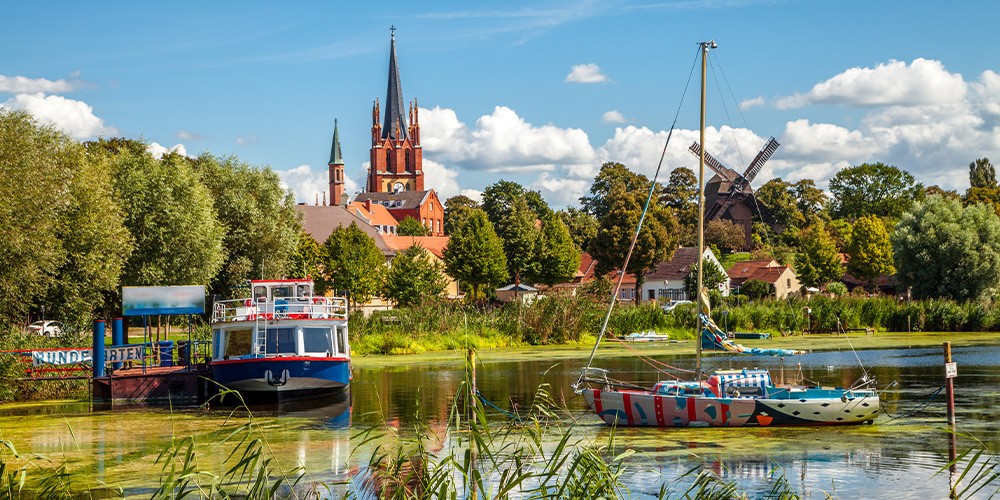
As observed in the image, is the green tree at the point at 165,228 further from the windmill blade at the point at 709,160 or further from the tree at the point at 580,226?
the tree at the point at 580,226

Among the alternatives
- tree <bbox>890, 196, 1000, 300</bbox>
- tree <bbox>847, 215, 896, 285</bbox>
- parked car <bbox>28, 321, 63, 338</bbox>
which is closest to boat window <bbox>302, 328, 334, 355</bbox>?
parked car <bbox>28, 321, 63, 338</bbox>

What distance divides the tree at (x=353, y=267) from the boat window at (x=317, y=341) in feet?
167

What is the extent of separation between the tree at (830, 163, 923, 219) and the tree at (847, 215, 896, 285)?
1311 inches

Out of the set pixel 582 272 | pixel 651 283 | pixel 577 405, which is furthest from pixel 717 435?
pixel 582 272

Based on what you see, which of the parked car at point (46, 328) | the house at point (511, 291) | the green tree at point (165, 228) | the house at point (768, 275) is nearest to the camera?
the parked car at point (46, 328)

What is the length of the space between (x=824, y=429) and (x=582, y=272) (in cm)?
9584

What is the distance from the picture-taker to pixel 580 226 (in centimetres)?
13200

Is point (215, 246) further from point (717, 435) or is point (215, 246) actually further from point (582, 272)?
point (582, 272)

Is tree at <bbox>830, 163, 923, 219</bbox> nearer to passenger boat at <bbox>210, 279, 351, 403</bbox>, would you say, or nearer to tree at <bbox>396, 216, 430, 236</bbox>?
tree at <bbox>396, 216, 430, 236</bbox>

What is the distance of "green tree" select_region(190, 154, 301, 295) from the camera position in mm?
64125

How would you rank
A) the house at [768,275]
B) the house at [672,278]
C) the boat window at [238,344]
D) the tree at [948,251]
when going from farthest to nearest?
1. the house at [672,278]
2. the house at [768,275]
3. the tree at [948,251]
4. the boat window at [238,344]

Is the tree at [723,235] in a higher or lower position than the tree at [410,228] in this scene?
lower

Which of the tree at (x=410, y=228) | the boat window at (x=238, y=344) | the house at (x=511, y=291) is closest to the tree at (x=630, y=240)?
the house at (x=511, y=291)

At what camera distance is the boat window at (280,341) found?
34562mm
